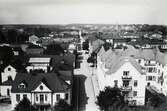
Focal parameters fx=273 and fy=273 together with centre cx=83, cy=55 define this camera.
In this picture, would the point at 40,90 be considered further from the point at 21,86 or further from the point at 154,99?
the point at 154,99

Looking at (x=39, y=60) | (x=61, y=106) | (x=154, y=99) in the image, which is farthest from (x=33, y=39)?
(x=154, y=99)

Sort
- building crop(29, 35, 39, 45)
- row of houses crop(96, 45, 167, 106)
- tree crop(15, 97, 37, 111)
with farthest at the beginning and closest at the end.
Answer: row of houses crop(96, 45, 167, 106) < building crop(29, 35, 39, 45) < tree crop(15, 97, 37, 111)

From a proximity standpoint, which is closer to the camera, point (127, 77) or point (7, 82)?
point (7, 82)

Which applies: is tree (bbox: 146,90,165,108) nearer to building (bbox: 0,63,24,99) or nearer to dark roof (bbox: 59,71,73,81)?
dark roof (bbox: 59,71,73,81)

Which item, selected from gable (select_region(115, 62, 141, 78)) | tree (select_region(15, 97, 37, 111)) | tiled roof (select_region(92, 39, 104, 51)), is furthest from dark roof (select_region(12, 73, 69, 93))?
gable (select_region(115, 62, 141, 78))

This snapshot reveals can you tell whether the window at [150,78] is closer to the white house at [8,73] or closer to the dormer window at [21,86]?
the dormer window at [21,86]

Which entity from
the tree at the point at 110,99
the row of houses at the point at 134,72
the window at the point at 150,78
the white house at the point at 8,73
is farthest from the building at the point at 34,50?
the window at the point at 150,78
